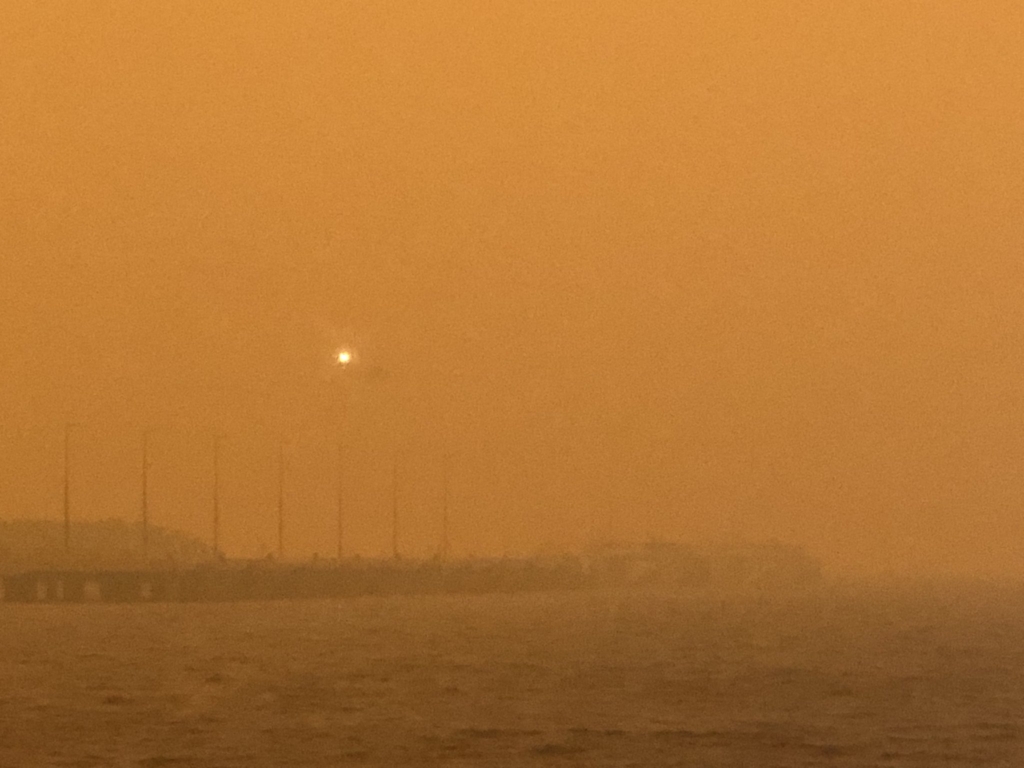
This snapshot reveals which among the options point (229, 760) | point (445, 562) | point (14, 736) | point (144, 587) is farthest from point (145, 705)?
point (445, 562)

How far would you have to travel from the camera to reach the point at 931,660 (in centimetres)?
6975

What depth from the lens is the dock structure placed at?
474 ft

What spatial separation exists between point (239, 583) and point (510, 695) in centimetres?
9443

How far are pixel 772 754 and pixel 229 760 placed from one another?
31.8ft

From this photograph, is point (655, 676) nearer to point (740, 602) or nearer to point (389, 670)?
point (389, 670)

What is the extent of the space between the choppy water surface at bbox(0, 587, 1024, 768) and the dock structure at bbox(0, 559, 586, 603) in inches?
1662

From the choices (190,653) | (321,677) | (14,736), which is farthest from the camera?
(190,653)

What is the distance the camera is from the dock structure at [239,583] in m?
144

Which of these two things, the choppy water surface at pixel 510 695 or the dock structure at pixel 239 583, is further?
the dock structure at pixel 239 583

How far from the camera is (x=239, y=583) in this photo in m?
147

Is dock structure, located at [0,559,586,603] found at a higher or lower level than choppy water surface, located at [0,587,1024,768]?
higher

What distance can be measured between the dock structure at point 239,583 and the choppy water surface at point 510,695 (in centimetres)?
4222

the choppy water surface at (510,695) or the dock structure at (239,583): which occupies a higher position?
the dock structure at (239,583)

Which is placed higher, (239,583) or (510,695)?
(239,583)
